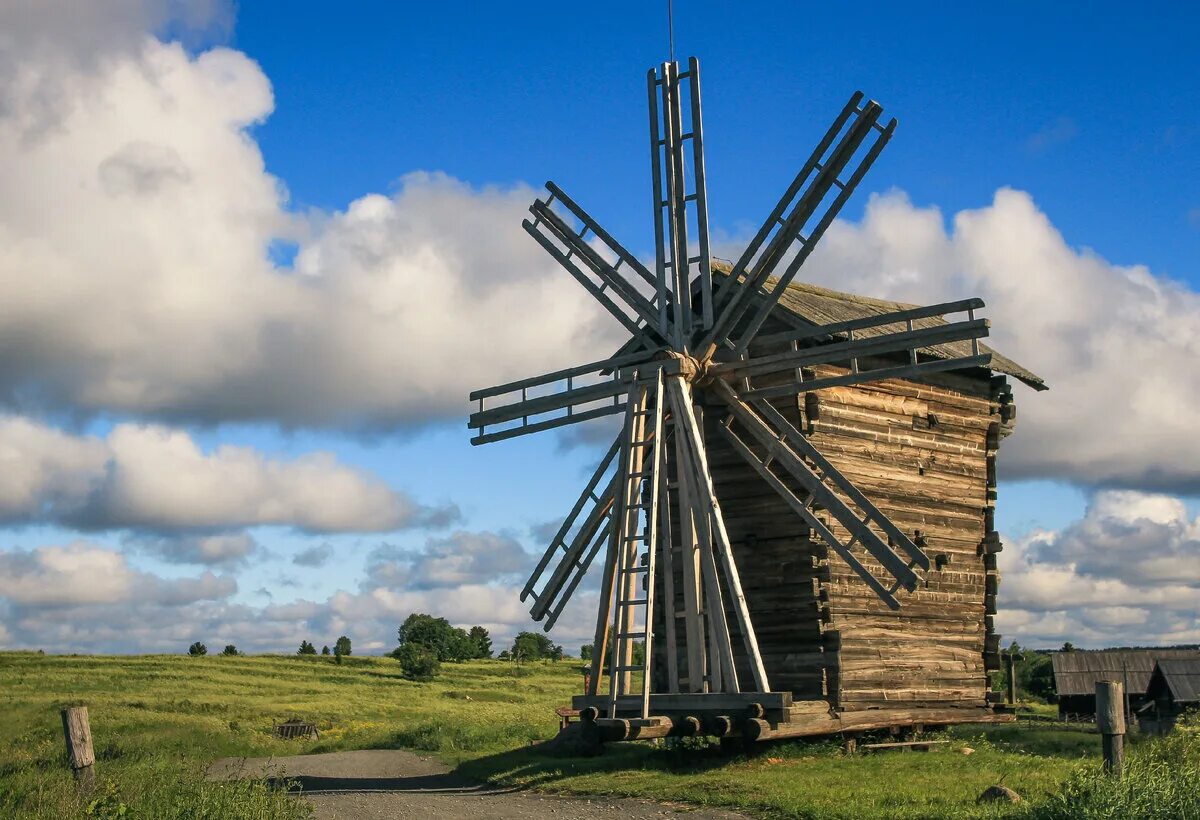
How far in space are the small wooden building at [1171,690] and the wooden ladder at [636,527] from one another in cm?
2809

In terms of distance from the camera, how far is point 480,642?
311 ft

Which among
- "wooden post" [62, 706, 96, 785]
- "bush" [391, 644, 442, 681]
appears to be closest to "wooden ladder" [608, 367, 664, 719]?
"wooden post" [62, 706, 96, 785]

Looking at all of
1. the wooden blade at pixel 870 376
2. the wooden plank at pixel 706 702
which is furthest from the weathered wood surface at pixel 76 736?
the wooden blade at pixel 870 376

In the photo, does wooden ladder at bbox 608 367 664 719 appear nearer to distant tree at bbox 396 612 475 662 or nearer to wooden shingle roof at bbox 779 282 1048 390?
wooden shingle roof at bbox 779 282 1048 390

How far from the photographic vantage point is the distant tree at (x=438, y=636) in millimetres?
91875

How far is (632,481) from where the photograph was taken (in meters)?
21.3

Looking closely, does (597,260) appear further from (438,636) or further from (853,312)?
(438,636)

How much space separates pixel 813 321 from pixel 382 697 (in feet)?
101

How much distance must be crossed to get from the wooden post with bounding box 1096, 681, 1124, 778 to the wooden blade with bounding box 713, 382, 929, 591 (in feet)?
15.0

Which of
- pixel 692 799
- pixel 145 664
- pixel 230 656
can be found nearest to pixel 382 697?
pixel 145 664

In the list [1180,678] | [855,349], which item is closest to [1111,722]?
[855,349]

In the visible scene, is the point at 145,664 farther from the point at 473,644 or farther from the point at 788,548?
the point at 788,548

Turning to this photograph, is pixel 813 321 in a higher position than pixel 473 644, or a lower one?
higher

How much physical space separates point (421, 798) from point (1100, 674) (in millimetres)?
35382
